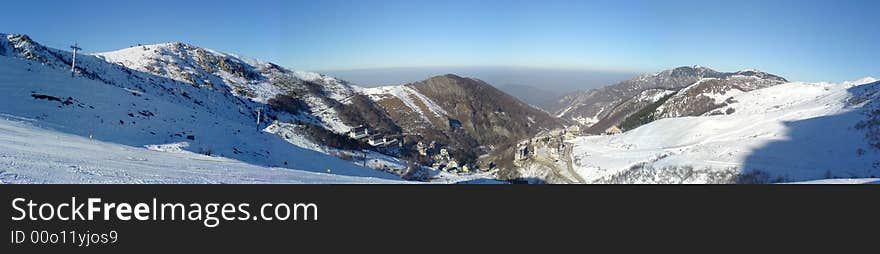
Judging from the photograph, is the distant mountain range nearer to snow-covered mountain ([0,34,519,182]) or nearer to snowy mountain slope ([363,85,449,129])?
snow-covered mountain ([0,34,519,182])

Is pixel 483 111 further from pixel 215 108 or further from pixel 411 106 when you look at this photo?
pixel 215 108

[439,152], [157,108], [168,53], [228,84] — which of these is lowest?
[439,152]

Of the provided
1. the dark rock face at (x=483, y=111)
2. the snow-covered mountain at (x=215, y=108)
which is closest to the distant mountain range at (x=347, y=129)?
the snow-covered mountain at (x=215, y=108)

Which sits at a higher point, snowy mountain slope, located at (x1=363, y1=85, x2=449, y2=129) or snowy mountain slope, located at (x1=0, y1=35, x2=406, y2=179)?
snowy mountain slope, located at (x1=363, y1=85, x2=449, y2=129)

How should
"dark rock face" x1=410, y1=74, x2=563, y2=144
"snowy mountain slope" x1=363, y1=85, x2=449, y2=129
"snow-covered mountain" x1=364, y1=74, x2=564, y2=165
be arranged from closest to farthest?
"snow-covered mountain" x1=364, y1=74, x2=564, y2=165
"snowy mountain slope" x1=363, y1=85, x2=449, y2=129
"dark rock face" x1=410, y1=74, x2=563, y2=144

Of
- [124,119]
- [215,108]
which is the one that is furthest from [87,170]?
[215,108]

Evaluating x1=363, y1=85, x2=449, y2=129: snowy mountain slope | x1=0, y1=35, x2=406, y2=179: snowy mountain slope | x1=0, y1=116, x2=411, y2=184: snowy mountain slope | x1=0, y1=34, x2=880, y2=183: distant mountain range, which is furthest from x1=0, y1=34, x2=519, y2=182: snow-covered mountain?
x1=0, y1=116, x2=411, y2=184: snowy mountain slope

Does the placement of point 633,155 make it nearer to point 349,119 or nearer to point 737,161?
point 737,161
